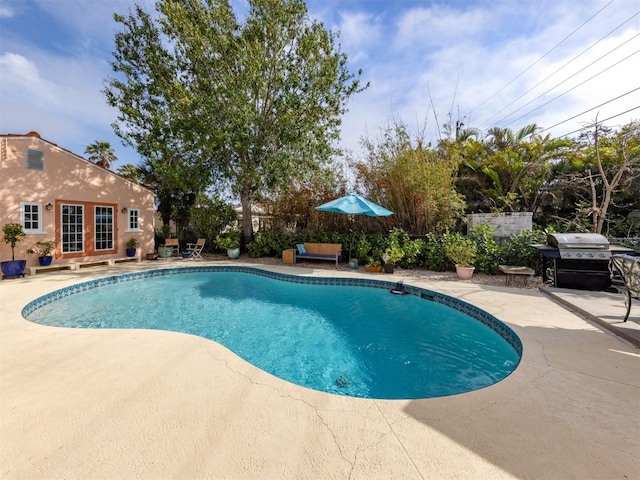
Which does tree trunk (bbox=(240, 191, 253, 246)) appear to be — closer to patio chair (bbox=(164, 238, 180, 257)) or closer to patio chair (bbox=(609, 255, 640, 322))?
patio chair (bbox=(164, 238, 180, 257))

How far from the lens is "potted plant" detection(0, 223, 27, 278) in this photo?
23.9ft

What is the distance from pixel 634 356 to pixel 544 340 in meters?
0.77

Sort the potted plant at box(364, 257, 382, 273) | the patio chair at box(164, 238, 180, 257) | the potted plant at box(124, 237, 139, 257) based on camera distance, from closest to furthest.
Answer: the potted plant at box(364, 257, 382, 273)
the potted plant at box(124, 237, 139, 257)
the patio chair at box(164, 238, 180, 257)

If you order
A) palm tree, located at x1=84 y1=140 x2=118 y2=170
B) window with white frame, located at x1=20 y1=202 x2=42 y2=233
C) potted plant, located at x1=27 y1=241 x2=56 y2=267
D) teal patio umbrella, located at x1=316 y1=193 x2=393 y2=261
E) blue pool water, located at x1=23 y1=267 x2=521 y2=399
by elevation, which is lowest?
blue pool water, located at x1=23 y1=267 x2=521 y2=399

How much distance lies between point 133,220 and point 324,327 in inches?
396

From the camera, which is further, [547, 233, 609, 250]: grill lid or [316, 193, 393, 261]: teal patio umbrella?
[316, 193, 393, 261]: teal patio umbrella

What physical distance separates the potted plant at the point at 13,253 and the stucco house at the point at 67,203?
41cm

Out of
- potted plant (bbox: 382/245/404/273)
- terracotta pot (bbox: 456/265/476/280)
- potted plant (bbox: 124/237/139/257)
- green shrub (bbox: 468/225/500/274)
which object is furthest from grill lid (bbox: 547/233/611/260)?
potted plant (bbox: 124/237/139/257)

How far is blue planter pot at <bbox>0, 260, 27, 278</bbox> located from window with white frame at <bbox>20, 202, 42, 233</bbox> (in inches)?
48.8

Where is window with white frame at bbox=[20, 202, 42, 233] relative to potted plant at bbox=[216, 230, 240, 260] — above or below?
above

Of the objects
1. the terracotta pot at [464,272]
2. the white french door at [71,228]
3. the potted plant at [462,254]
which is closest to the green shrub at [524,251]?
the potted plant at [462,254]

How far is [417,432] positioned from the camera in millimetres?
1872

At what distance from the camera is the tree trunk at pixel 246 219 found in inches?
452

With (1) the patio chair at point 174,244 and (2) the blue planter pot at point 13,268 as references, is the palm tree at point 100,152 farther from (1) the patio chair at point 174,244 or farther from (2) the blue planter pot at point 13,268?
(2) the blue planter pot at point 13,268
